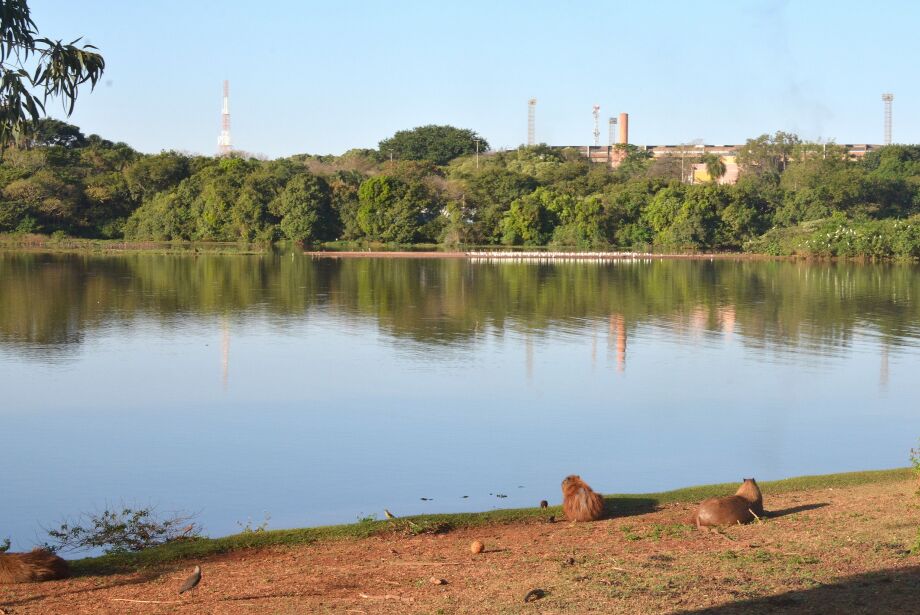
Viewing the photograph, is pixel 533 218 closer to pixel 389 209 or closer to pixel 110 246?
pixel 389 209

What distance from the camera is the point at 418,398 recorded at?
45.7 feet

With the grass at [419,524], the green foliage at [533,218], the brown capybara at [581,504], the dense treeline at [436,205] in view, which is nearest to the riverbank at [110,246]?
the dense treeline at [436,205]

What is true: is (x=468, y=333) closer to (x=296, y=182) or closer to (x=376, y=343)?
(x=376, y=343)

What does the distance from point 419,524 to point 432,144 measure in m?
94.1

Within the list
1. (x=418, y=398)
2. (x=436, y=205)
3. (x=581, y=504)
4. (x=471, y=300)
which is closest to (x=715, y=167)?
(x=436, y=205)

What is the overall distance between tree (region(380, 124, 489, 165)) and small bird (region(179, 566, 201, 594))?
92985mm

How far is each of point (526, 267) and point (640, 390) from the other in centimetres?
3140

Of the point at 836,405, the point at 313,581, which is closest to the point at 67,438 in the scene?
the point at 313,581

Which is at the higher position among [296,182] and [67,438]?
[296,182]

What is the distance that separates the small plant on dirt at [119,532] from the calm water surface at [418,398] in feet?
0.72

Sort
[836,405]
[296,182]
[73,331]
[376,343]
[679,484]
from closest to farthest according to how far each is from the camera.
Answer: [679,484]
[836,405]
[376,343]
[73,331]
[296,182]

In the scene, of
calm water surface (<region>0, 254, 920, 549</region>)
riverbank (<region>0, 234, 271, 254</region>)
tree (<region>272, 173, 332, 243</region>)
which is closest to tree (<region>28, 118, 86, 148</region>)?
riverbank (<region>0, 234, 271, 254</region>)

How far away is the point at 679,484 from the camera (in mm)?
9633

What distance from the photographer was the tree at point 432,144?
99.6 metres
